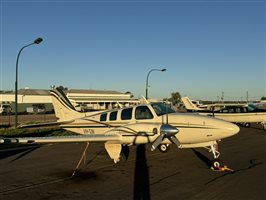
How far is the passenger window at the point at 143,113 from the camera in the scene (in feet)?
41.3

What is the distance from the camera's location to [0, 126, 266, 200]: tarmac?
25.9 ft

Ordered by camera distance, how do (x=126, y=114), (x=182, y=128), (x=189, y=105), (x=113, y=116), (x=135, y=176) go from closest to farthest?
(x=135, y=176), (x=182, y=128), (x=126, y=114), (x=113, y=116), (x=189, y=105)

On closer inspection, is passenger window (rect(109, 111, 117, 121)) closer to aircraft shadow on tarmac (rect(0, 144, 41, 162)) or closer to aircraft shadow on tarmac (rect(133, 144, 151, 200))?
aircraft shadow on tarmac (rect(133, 144, 151, 200))

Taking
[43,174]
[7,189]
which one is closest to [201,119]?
[43,174]

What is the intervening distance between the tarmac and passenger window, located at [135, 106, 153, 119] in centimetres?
198

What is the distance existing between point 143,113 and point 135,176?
3503mm

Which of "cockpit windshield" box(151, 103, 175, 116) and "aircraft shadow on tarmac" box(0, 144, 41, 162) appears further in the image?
"aircraft shadow on tarmac" box(0, 144, 41, 162)

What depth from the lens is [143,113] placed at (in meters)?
12.8

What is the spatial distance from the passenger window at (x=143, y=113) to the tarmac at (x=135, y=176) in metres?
1.98

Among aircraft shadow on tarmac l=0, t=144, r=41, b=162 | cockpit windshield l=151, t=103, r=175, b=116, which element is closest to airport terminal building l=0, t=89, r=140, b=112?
aircraft shadow on tarmac l=0, t=144, r=41, b=162

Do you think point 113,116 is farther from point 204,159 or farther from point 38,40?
point 38,40

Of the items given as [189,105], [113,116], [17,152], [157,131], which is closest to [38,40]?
[17,152]

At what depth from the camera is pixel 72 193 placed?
26.6ft

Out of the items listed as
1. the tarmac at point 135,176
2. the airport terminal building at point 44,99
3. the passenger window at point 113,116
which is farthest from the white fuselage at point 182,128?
the airport terminal building at point 44,99
